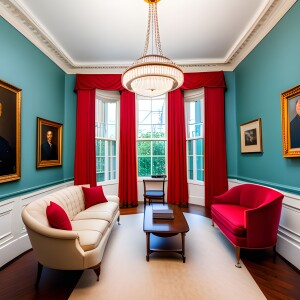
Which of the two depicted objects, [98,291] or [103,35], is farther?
[103,35]

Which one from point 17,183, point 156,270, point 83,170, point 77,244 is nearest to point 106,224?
point 77,244

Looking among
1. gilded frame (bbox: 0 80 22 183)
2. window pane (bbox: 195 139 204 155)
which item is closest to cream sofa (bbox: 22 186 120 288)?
gilded frame (bbox: 0 80 22 183)

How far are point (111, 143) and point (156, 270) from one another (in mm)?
3539

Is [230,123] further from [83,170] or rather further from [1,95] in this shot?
[1,95]

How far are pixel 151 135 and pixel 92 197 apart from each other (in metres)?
2.53

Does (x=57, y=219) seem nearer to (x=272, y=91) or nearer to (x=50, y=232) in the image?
(x=50, y=232)

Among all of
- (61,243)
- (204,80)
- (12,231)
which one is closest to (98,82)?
(204,80)

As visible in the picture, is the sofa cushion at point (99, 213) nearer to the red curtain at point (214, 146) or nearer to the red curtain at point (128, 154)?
the red curtain at point (128, 154)

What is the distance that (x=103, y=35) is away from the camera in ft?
11.7

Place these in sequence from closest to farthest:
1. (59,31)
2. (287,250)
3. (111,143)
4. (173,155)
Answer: (287,250) → (59,31) → (173,155) → (111,143)

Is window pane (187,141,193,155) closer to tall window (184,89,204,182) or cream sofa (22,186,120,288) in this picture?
tall window (184,89,204,182)

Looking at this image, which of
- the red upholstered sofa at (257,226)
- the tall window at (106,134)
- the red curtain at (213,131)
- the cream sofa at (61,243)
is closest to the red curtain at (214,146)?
the red curtain at (213,131)

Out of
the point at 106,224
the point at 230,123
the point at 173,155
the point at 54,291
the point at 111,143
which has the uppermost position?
the point at 230,123

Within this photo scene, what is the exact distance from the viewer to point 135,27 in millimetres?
3363
